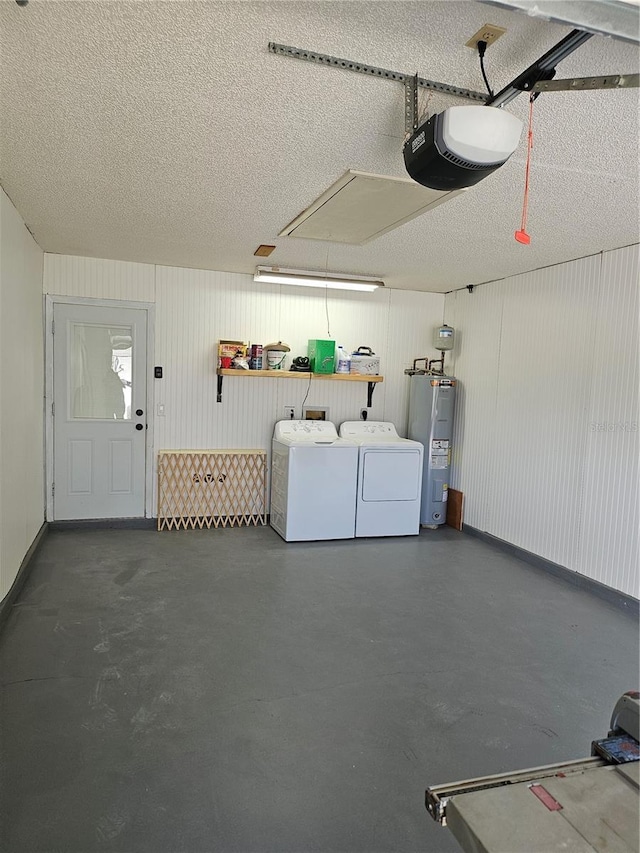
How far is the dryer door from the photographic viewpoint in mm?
5227

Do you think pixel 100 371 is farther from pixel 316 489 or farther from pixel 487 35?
pixel 487 35

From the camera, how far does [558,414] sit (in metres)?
4.45

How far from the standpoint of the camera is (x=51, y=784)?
1.98 meters

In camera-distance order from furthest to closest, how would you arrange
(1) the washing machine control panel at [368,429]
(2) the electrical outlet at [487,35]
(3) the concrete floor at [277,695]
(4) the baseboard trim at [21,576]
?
(1) the washing machine control panel at [368,429], (4) the baseboard trim at [21,576], (3) the concrete floor at [277,695], (2) the electrical outlet at [487,35]

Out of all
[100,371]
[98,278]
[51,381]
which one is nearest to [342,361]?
[100,371]

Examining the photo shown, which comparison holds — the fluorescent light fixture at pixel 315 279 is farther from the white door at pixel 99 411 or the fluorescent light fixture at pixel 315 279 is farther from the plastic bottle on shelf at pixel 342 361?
the white door at pixel 99 411

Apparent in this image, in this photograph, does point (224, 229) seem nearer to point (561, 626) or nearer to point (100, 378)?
point (100, 378)

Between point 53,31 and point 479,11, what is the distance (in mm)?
A: 1320

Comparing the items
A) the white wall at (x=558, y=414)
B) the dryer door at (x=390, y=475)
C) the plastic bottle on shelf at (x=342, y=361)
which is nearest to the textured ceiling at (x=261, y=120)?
the white wall at (x=558, y=414)

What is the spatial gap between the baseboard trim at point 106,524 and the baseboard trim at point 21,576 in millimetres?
145

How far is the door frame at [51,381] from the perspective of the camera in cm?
505

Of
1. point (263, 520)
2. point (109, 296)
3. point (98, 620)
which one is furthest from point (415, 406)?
point (98, 620)

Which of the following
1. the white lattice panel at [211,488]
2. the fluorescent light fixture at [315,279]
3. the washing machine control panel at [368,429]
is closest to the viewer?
the fluorescent light fixture at [315,279]

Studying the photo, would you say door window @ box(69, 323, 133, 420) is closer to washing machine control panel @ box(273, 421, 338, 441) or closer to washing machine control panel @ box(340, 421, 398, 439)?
washing machine control panel @ box(273, 421, 338, 441)
